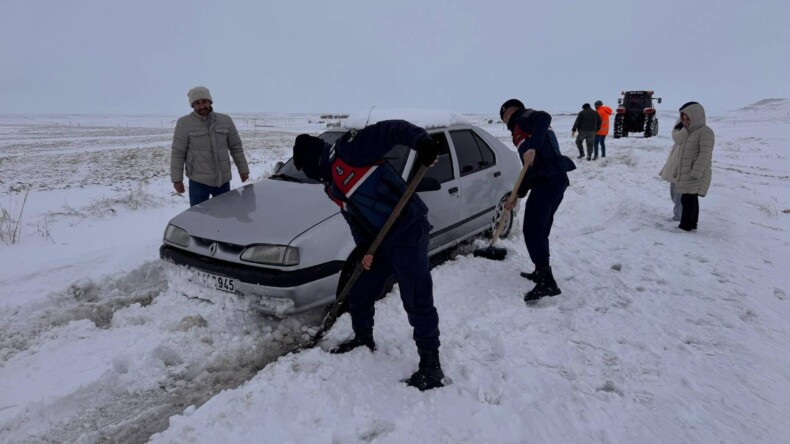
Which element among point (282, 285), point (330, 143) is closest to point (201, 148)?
point (330, 143)

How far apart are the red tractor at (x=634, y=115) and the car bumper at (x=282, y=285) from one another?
66.9 feet

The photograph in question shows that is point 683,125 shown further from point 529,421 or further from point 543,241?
point 529,421

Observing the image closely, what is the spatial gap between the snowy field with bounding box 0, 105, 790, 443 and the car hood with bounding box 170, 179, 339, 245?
0.48m

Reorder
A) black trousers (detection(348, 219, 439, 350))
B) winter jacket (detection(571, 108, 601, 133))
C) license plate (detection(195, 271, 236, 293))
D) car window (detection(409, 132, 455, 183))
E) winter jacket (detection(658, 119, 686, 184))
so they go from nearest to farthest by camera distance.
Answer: black trousers (detection(348, 219, 439, 350)), license plate (detection(195, 271, 236, 293)), car window (detection(409, 132, 455, 183)), winter jacket (detection(658, 119, 686, 184)), winter jacket (detection(571, 108, 601, 133))

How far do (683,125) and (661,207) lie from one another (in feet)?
4.94

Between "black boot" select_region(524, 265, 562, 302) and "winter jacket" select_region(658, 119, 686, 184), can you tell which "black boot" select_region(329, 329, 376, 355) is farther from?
"winter jacket" select_region(658, 119, 686, 184)

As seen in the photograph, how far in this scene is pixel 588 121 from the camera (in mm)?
11977

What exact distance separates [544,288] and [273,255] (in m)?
2.27

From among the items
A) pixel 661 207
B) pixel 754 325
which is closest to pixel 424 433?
pixel 754 325

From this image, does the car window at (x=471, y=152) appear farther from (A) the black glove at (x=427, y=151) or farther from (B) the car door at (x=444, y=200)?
(A) the black glove at (x=427, y=151)

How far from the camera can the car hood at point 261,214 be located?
314cm

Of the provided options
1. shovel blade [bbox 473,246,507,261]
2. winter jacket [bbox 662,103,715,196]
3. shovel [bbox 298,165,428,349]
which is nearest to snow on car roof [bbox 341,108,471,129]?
shovel blade [bbox 473,246,507,261]

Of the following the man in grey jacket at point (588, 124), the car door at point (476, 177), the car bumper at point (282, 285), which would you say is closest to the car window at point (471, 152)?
the car door at point (476, 177)

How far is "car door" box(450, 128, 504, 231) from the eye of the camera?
447cm
